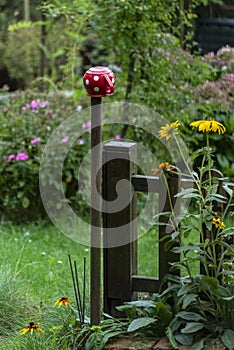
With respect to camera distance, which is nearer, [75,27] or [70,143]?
[70,143]

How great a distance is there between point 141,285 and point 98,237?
0.41 metres

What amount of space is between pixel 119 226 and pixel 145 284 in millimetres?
314

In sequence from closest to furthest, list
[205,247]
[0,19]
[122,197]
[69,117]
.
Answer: [205,247] → [122,197] → [69,117] → [0,19]

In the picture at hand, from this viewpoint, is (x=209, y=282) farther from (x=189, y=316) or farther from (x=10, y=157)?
(x=10, y=157)

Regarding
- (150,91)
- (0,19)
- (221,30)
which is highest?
(0,19)

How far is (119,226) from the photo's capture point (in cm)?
384

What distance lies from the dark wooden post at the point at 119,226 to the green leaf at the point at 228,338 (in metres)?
0.60

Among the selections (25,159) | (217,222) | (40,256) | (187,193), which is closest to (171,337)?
(217,222)

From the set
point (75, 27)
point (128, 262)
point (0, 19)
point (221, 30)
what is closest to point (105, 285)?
point (128, 262)

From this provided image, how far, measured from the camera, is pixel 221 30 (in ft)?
29.2

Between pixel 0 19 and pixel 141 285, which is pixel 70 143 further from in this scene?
pixel 0 19

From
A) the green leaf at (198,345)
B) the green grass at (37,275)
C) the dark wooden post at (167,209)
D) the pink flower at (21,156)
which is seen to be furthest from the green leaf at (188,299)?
the pink flower at (21,156)

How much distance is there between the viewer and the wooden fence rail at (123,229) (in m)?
3.79

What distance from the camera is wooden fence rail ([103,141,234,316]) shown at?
3.79 m
